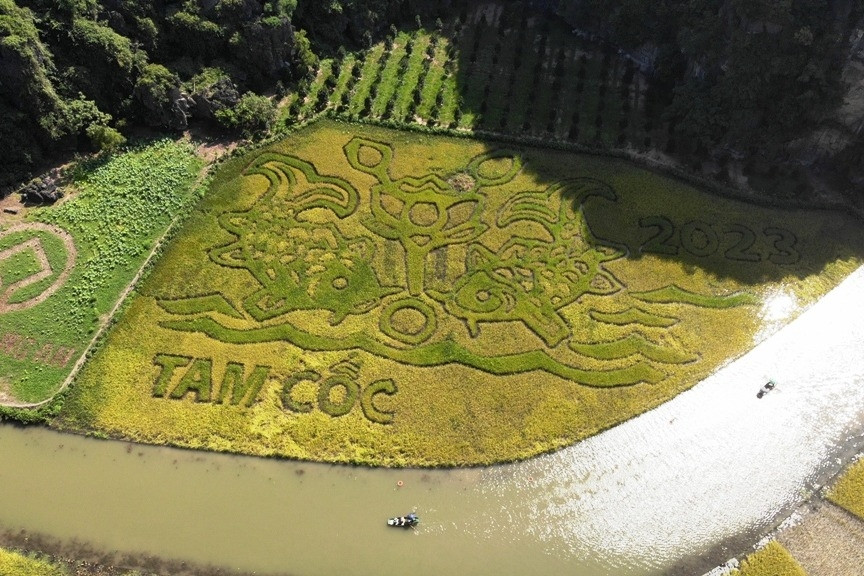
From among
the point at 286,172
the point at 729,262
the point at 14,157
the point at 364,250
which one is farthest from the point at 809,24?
the point at 14,157

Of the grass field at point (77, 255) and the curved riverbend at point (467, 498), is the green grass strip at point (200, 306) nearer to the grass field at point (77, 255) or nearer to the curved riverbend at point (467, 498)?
the grass field at point (77, 255)

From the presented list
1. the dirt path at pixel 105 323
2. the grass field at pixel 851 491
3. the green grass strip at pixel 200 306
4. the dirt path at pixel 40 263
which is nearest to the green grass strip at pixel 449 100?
the dirt path at pixel 105 323

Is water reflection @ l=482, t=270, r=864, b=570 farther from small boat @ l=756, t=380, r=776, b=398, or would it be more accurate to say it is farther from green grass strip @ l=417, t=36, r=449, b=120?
green grass strip @ l=417, t=36, r=449, b=120

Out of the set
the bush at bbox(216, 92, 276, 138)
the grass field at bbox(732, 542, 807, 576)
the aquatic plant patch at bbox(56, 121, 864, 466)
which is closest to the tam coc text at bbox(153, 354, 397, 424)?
the aquatic plant patch at bbox(56, 121, 864, 466)

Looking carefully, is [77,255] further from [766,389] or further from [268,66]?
[766,389]

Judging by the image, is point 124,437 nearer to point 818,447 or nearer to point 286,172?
point 286,172

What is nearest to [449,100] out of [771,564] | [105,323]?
[105,323]
